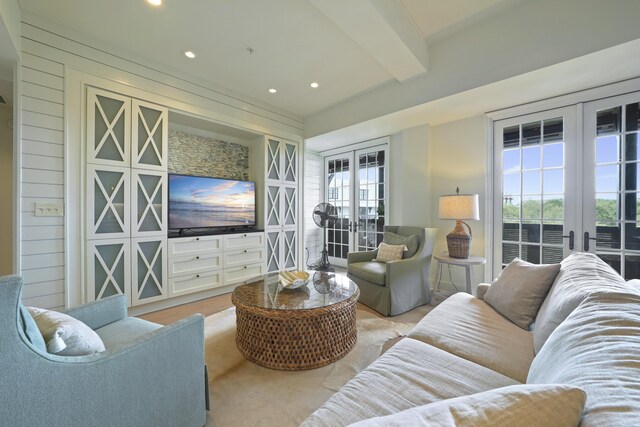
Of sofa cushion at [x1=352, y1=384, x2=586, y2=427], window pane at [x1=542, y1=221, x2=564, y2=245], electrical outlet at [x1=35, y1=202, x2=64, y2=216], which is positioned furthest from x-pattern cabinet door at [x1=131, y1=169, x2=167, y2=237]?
window pane at [x1=542, y1=221, x2=564, y2=245]

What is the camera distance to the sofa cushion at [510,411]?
0.47 m

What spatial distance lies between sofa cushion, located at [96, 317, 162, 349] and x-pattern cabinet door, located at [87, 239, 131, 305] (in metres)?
1.38

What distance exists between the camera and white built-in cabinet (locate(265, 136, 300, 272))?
402 cm

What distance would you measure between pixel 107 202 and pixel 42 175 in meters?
0.50

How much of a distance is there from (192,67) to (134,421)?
3.29 m

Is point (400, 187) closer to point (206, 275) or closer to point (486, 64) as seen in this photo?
point (486, 64)

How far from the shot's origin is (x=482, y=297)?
6.45ft

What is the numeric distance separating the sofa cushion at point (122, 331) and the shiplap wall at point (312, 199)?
378cm

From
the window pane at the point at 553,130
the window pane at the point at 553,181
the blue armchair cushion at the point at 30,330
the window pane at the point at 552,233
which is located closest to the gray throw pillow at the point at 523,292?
the window pane at the point at 552,233

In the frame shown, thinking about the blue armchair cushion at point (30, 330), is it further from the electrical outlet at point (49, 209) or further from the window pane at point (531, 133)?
the window pane at point (531, 133)

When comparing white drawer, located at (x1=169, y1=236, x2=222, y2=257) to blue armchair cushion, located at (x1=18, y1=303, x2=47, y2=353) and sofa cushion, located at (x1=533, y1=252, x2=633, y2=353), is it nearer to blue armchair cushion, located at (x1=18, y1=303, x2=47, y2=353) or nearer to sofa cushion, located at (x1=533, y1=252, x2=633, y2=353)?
blue armchair cushion, located at (x1=18, y1=303, x2=47, y2=353)

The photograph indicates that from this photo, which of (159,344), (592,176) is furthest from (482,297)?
(159,344)

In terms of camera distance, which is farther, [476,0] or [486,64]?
[486,64]

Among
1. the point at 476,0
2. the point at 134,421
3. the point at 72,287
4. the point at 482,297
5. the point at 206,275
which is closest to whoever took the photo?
the point at 134,421
